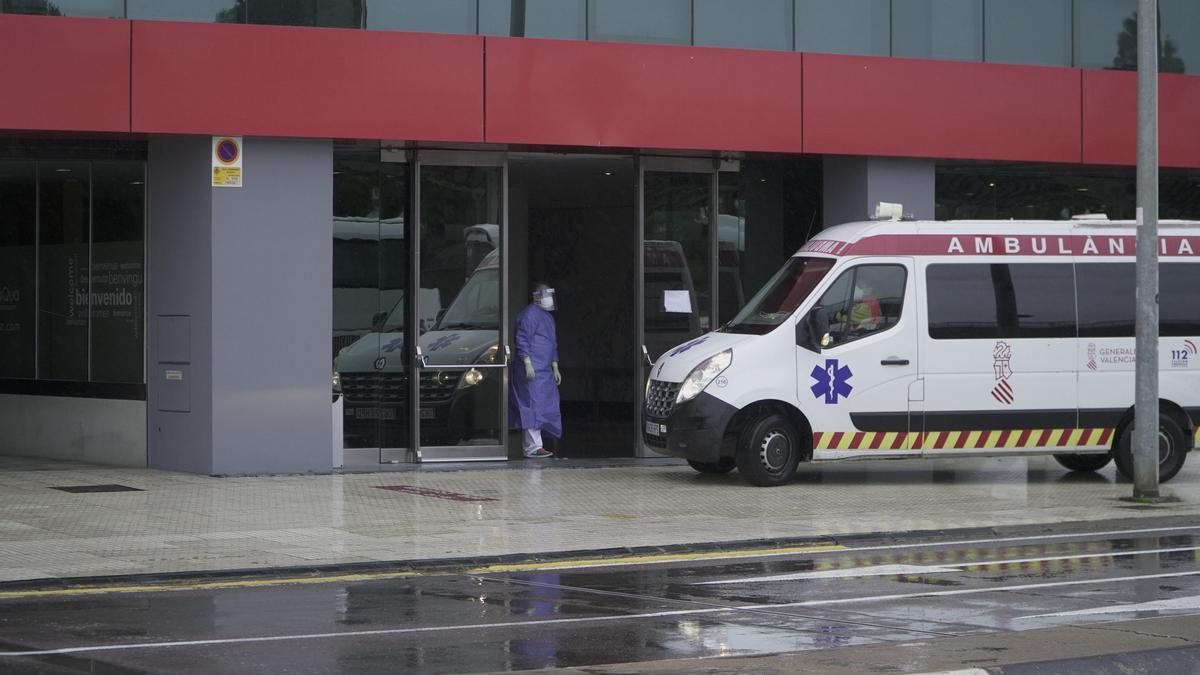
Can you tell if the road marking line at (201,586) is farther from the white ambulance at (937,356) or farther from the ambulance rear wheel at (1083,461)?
the ambulance rear wheel at (1083,461)

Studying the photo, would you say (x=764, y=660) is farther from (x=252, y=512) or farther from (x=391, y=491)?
(x=391, y=491)

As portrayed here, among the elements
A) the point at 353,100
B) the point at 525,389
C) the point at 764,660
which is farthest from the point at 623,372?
the point at 764,660

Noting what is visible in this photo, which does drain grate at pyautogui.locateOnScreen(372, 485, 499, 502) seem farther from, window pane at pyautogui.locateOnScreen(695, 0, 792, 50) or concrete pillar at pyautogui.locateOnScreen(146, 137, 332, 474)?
window pane at pyautogui.locateOnScreen(695, 0, 792, 50)

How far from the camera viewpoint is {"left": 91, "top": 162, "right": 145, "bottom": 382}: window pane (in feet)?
61.5

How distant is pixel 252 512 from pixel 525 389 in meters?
5.94

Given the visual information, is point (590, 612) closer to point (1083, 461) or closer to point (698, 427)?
point (698, 427)

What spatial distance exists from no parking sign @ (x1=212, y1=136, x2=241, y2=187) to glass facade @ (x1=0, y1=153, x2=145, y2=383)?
4.93ft

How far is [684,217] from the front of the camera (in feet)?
67.7

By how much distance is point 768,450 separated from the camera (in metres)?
16.8

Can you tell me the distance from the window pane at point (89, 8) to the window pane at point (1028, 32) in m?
10.3

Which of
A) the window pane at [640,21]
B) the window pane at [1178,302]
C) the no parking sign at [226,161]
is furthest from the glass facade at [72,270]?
the window pane at [1178,302]

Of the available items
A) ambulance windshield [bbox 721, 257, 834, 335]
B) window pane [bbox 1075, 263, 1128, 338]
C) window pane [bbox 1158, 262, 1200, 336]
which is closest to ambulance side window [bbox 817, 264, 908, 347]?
ambulance windshield [bbox 721, 257, 834, 335]

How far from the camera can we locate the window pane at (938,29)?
20562 millimetres

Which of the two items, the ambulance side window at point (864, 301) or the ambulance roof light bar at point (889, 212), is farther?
the ambulance roof light bar at point (889, 212)
